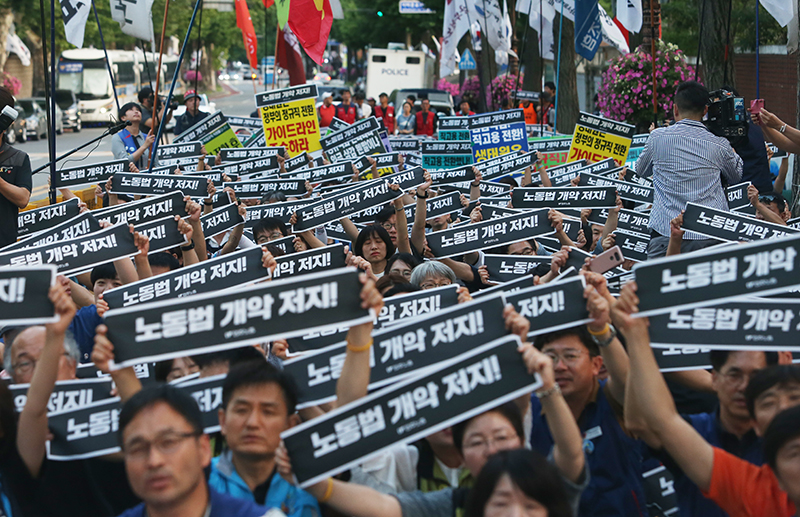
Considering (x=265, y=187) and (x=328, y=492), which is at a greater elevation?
(x=265, y=187)

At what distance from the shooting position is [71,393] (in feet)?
13.5

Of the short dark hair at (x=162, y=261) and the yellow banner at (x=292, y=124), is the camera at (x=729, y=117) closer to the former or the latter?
the short dark hair at (x=162, y=261)

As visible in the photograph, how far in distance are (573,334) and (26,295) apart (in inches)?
86.7

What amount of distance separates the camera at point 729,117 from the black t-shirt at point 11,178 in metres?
5.33

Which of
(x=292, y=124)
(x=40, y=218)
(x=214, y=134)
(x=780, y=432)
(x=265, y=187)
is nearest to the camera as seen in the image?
(x=780, y=432)

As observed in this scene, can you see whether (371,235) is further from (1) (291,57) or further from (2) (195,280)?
(1) (291,57)

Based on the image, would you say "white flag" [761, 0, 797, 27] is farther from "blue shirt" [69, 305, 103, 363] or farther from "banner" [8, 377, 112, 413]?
"banner" [8, 377, 112, 413]

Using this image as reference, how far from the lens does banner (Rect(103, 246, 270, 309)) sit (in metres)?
5.03

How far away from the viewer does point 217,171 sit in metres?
11.0

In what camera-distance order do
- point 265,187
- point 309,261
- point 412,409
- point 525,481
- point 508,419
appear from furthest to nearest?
point 265,187 → point 309,261 → point 508,419 → point 412,409 → point 525,481

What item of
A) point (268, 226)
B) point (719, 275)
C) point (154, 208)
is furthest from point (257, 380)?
point (268, 226)

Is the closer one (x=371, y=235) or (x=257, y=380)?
(x=257, y=380)

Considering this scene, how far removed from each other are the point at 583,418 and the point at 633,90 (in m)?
11.6

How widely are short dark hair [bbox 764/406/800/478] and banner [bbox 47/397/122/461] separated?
2.37m
